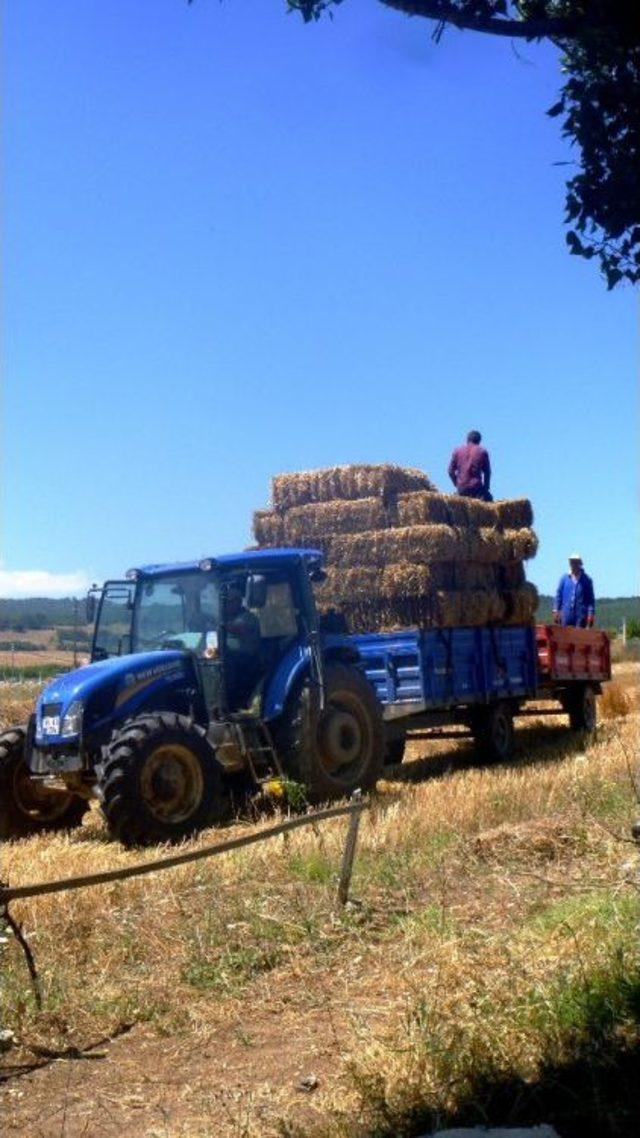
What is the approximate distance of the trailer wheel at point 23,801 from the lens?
11.0m

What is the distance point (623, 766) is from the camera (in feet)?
36.3

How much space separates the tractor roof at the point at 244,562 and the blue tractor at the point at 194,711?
0.04ft

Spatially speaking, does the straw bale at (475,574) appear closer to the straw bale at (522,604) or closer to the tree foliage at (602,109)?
the straw bale at (522,604)

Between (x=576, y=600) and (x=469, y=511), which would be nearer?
(x=469, y=511)

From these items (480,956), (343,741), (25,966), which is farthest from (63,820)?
(480,956)

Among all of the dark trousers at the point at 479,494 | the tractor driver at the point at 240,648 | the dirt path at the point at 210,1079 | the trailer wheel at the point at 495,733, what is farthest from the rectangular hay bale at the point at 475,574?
the dirt path at the point at 210,1079

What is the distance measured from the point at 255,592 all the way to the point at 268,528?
275 cm

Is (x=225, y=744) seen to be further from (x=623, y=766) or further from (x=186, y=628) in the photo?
(x=623, y=766)

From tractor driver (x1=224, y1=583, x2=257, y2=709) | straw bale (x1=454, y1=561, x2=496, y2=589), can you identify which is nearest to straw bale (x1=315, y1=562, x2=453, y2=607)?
straw bale (x1=454, y1=561, x2=496, y2=589)

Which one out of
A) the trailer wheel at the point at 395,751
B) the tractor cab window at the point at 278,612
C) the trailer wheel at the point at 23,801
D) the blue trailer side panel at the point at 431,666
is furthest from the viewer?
the trailer wheel at the point at 395,751

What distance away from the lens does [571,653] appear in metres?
16.2

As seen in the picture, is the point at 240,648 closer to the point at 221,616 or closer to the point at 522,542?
the point at 221,616

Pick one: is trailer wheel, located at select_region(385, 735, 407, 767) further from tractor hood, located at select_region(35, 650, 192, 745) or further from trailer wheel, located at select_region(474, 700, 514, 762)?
tractor hood, located at select_region(35, 650, 192, 745)

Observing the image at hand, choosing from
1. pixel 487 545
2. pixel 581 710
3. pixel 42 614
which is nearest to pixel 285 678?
pixel 487 545
